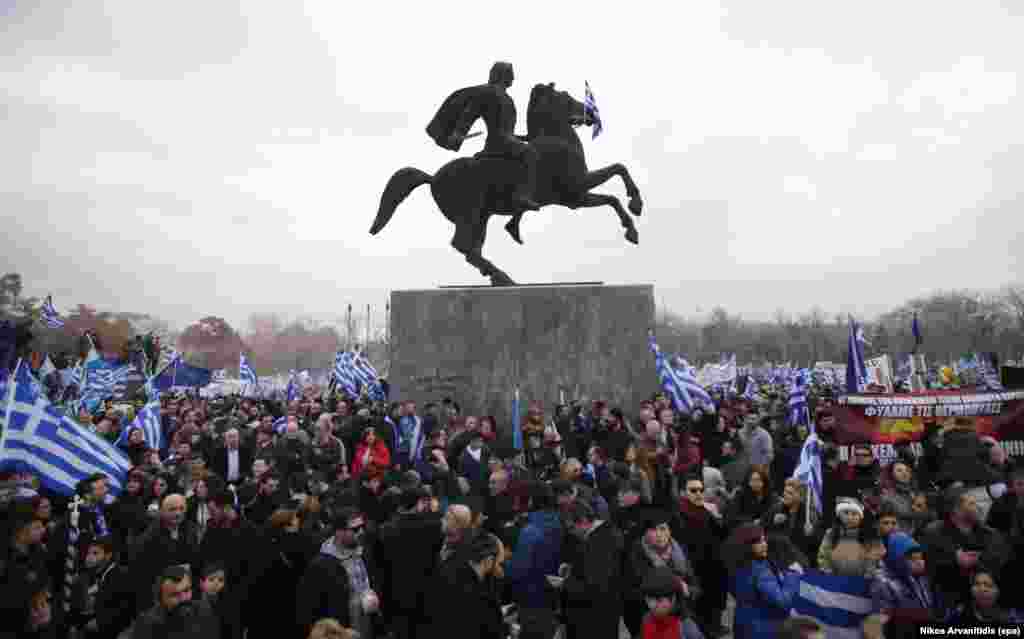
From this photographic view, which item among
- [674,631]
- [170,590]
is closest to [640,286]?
[674,631]

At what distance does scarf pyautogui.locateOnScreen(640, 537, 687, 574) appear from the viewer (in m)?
4.35

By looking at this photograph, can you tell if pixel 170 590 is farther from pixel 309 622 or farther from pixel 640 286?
pixel 640 286

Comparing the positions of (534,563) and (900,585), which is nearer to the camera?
(900,585)

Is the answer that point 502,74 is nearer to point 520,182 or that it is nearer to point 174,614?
point 520,182

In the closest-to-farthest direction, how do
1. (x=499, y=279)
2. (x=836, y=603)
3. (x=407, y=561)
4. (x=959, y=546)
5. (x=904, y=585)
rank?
(x=836, y=603)
(x=904, y=585)
(x=959, y=546)
(x=407, y=561)
(x=499, y=279)

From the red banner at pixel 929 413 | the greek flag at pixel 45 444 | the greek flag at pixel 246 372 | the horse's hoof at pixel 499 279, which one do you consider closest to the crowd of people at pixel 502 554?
the greek flag at pixel 45 444

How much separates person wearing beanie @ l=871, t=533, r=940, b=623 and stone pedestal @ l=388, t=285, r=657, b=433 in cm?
751

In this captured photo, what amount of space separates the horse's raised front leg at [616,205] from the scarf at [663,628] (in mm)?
9348

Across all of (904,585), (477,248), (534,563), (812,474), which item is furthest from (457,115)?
(904,585)

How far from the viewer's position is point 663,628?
12.3ft

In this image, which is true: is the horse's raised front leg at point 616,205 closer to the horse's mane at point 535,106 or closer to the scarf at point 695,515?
the horse's mane at point 535,106

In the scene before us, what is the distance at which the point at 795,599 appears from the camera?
3.94 m

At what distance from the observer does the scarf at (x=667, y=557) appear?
4348 millimetres

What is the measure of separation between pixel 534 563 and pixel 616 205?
9059 millimetres
